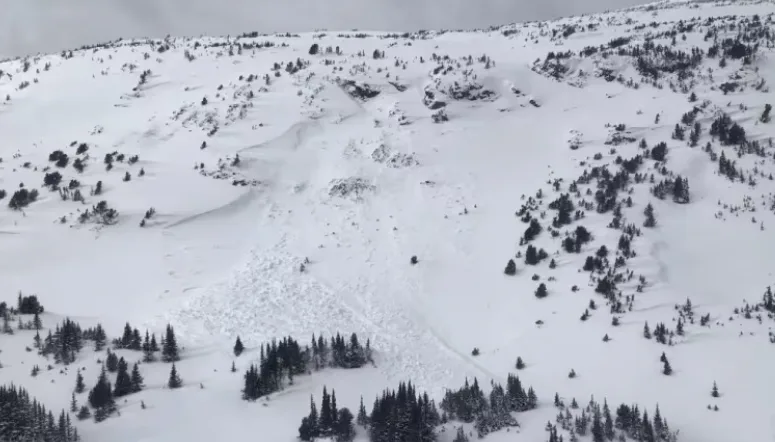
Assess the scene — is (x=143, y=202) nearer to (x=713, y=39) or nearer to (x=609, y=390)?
(x=609, y=390)

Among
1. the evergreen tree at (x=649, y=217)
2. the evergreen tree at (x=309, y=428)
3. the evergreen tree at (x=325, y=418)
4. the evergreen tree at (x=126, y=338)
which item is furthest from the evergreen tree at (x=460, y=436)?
the evergreen tree at (x=649, y=217)

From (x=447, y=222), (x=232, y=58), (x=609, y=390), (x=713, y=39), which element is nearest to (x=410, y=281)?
(x=447, y=222)

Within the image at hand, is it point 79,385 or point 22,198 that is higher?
point 22,198

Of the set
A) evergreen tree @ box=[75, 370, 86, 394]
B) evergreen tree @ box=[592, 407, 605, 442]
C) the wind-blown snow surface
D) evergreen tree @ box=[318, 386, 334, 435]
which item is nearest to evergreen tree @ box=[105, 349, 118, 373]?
the wind-blown snow surface

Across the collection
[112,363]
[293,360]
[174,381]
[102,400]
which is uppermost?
[112,363]

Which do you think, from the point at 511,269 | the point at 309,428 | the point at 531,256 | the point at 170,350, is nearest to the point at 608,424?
the point at 309,428

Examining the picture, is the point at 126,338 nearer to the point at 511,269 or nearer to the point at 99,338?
the point at 99,338
